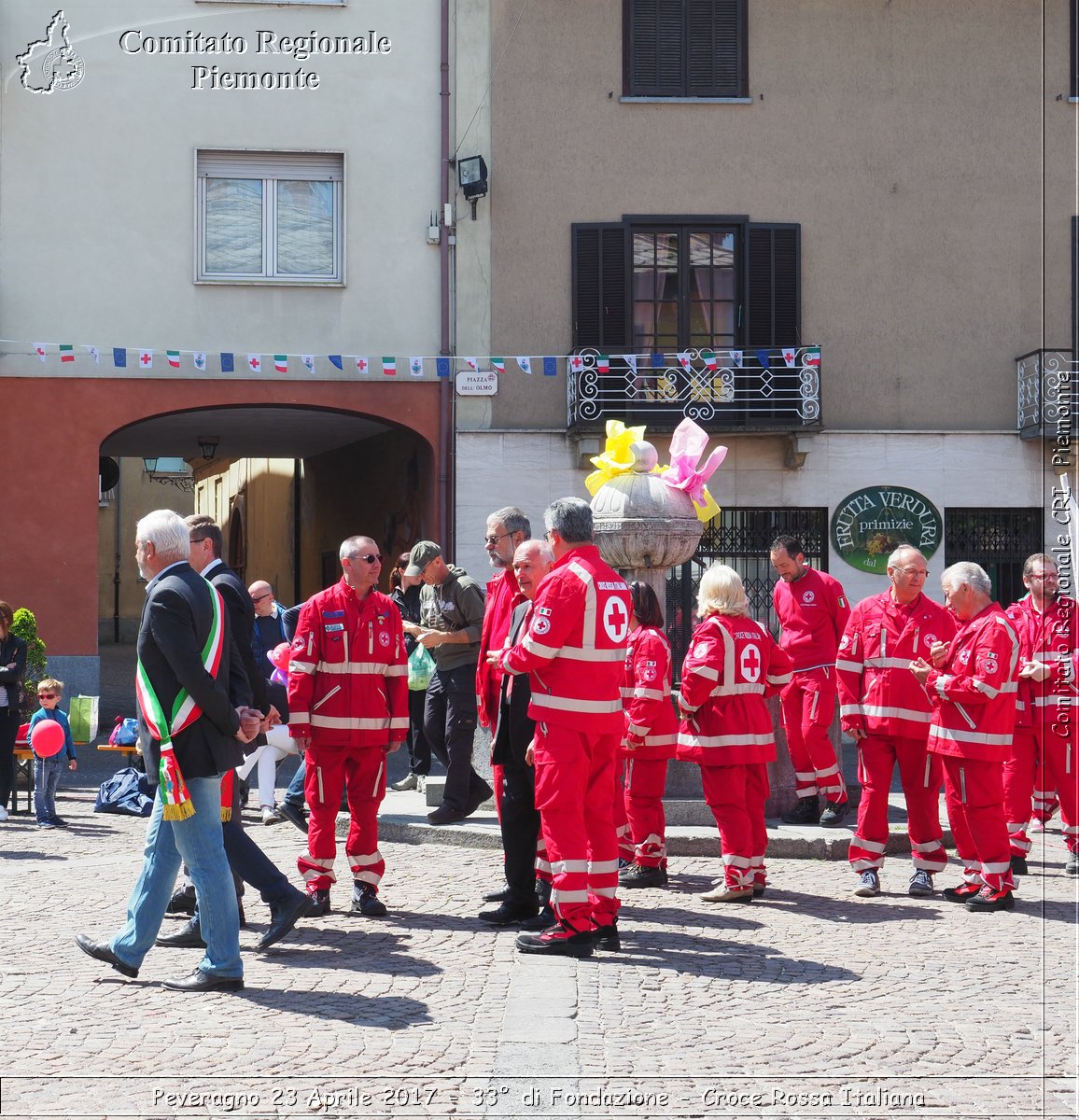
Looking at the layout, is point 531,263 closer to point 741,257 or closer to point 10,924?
point 741,257

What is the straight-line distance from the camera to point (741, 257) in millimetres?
19156

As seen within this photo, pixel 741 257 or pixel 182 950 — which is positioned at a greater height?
pixel 741 257

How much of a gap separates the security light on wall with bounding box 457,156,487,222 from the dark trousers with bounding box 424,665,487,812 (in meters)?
9.69

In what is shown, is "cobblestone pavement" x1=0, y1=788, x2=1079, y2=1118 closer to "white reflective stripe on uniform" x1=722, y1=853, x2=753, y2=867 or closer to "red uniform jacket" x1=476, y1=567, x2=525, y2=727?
"white reflective stripe on uniform" x1=722, y1=853, x2=753, y2=867

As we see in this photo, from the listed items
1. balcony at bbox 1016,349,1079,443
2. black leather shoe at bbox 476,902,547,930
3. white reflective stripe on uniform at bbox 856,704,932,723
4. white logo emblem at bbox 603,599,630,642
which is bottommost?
black leather shoe at bbox 476,902,547,930

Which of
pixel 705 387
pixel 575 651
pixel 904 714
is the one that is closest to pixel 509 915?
pixel 575 651

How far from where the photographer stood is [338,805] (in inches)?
314

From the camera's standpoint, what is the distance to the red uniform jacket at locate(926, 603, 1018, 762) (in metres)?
8.19

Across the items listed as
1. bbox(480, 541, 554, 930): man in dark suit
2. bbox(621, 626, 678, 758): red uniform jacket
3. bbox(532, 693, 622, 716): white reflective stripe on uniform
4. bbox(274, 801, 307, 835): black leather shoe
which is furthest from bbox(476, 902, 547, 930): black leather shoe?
bbox(274, 801, 307, 835): black leather shoe

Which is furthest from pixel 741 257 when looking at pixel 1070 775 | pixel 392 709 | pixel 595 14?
pixel 392 709

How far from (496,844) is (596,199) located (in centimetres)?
1091

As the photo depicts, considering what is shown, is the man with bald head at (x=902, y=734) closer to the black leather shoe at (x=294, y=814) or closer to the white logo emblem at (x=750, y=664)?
the white logo emblem at (x=750, y=664)

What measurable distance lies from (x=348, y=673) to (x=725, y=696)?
2.07 m

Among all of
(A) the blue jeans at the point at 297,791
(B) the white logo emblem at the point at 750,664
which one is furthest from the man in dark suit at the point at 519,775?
(A) the blue jeans at the point at 297,791
